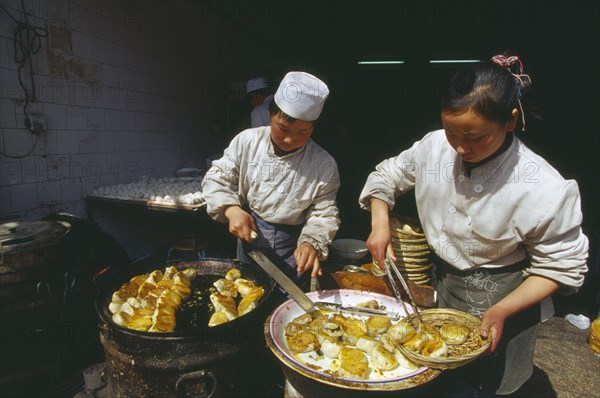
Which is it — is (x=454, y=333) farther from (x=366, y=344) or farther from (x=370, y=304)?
(x=370, y=304)

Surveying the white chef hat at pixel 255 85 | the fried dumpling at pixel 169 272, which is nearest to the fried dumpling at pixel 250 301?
the fried dumpling at pixel 169 272

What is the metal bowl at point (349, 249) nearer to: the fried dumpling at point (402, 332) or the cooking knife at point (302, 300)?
the cooking knife at point (302, 300)

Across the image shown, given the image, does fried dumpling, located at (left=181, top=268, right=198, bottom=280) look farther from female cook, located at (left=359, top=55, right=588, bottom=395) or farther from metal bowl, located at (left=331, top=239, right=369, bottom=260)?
metal bowl, located at (left=331, top=239, right=369, bottom=260)

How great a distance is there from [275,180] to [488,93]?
1.79 m

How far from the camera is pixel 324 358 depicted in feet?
6.95

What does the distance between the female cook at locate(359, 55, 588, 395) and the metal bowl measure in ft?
5.81

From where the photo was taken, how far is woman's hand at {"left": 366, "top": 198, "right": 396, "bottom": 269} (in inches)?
96.0

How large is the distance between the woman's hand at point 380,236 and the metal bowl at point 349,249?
1859 mm

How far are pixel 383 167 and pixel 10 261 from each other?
2.93 m

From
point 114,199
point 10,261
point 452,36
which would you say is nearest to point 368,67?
point 452,36

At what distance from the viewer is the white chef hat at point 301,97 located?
2797mm

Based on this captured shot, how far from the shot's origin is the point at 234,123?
916 cm

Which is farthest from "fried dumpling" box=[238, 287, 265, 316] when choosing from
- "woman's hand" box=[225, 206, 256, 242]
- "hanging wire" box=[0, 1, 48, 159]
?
"hanging wire" box=[0, 1, 48, 159]

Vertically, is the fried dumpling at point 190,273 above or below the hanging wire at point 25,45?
below
